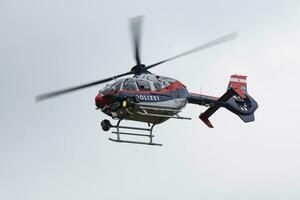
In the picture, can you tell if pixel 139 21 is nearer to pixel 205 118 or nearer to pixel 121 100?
pixel 121 100

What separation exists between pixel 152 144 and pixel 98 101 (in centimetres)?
309

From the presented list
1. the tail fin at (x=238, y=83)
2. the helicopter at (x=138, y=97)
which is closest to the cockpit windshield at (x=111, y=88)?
the helicopter at (x=138, y=97)

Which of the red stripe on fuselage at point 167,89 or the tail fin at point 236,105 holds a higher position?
the red stripe on fuselage at point 167,89

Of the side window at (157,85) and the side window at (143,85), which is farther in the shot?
the side window at (157,85)

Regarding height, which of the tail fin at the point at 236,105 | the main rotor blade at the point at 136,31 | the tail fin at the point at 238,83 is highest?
the main rotor blade at the point at 136,31

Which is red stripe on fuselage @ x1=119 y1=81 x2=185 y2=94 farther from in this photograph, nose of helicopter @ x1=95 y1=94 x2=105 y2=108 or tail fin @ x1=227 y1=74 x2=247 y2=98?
tail fin @ x1=227 y1=74 x2=247 y2=98

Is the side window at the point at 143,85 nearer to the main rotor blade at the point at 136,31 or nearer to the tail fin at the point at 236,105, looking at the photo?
the main rotor blade at the point at 136,31

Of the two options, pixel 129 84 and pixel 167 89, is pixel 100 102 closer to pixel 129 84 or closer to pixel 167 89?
pixel 129 84

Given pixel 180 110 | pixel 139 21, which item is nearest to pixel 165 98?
pixel 180 110

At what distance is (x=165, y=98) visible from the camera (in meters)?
39.2

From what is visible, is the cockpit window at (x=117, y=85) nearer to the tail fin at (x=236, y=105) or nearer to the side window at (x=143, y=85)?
the side window at (x=143, y=85)

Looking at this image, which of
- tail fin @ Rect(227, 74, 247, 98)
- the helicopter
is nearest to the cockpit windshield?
the helicopter

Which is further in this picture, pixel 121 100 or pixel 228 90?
pixel 228 90

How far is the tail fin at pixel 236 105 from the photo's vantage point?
42.5 meters
